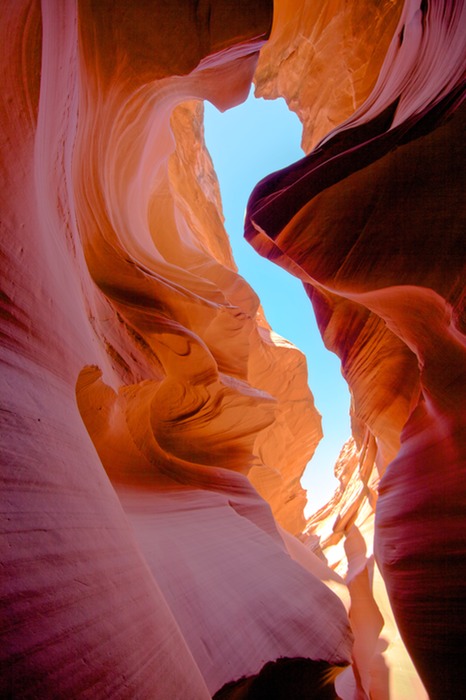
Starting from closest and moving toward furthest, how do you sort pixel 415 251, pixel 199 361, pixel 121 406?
1. pixel 415 251
2. pixel 121 406
3. pixel 199 361

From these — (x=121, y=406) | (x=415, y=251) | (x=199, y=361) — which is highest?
(x=199, y=361)

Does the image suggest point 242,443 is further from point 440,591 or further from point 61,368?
point 61,368

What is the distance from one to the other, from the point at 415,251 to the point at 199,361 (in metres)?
2.30

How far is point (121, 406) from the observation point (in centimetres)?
299

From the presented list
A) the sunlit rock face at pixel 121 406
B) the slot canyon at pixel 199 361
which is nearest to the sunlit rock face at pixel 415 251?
the slot canyon at pixel 199 361

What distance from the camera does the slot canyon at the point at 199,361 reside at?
957mm

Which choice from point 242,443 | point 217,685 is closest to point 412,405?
point 242,443

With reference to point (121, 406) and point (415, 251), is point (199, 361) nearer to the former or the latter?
point (121, 406)

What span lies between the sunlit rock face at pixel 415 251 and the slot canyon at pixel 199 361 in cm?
2

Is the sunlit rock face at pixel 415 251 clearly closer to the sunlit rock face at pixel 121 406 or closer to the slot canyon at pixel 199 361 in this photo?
the slot canyon at pixel 199 361

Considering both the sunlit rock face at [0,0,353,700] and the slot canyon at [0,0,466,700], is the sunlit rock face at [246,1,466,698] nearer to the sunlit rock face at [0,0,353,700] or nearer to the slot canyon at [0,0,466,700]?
the slot canyon at [0,0,466,700]

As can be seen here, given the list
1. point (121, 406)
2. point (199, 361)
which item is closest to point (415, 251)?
point (199, 361)

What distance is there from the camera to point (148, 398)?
3678 mm

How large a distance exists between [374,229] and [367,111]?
1581 millimetres
